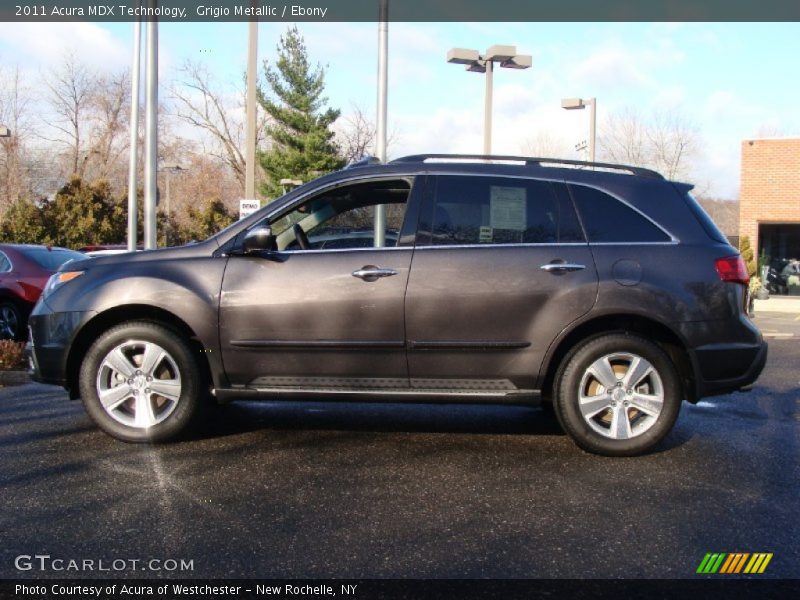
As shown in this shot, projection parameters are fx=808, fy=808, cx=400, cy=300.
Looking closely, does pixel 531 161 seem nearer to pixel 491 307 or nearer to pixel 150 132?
pixel 491 307

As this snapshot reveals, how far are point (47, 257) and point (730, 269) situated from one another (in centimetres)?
942

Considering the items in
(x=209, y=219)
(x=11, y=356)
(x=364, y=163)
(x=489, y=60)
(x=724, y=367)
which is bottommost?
(x=11, y=356)


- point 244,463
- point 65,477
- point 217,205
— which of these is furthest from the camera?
point 217,205

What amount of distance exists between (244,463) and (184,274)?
126cm

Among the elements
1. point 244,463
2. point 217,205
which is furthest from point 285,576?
point 217,205

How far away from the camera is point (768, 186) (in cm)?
2486

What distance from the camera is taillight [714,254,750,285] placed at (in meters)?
4.93

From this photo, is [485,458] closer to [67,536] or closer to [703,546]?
[703,546]

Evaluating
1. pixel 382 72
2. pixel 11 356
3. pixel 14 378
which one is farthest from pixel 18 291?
pixel 382 72

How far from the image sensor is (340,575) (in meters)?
3.15

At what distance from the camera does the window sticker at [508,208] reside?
5086mm

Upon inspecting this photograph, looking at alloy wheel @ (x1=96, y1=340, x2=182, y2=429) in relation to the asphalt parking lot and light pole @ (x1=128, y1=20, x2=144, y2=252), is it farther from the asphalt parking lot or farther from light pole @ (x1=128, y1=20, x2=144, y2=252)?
light pole @ (x1=128, y1=20, x2=144, y2=252)

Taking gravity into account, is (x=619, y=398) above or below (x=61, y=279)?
below

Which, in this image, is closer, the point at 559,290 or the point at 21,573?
the point at 21,573
